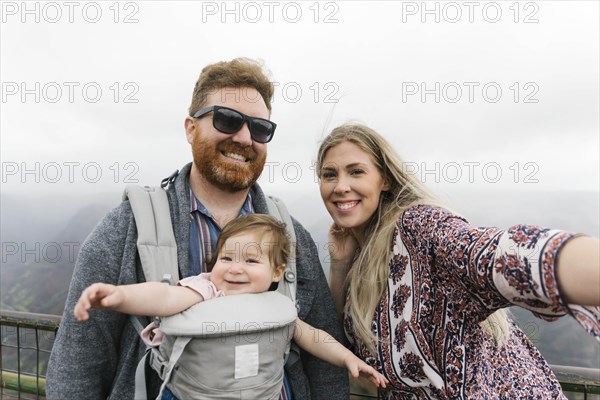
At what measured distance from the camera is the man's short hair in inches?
87.7

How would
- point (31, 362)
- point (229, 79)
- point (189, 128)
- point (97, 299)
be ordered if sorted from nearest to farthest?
point (97, 299) → point (229, 79) → point (189, 128) → point (31, 362)

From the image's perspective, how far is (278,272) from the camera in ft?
6.50

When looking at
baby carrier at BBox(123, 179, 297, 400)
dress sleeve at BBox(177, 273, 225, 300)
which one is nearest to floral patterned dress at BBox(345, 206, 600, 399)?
baby carrier at BBox(123, 179, 297, 400)

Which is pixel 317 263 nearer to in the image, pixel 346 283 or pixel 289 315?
pixel 346 283

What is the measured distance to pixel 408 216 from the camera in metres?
1.83

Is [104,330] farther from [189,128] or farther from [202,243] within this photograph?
[189,128]

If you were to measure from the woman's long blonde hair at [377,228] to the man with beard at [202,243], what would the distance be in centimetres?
28

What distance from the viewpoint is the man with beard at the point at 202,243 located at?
5.78 feet

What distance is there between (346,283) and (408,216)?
2.27 feet

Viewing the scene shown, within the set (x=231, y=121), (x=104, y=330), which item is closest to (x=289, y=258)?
(x=231, y=121)

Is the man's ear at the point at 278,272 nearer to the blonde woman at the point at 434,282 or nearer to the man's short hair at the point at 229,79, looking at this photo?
the blonde woman at the point at 434,282

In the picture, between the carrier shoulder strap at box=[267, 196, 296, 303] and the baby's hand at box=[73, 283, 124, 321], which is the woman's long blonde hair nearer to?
the carrier shoulder strap at box=[267, 196, 296, 303]

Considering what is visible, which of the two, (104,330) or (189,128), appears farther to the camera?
(189,128)

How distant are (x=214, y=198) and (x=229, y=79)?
0.68m
